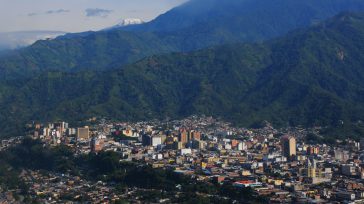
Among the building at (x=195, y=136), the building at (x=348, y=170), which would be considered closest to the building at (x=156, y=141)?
the building at (x=195, y=136)

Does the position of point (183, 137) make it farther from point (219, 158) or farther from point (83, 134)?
point (219, 158)

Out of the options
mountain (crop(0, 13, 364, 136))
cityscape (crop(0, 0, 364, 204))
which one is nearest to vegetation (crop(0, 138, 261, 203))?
cityscape (crop(0, 0, 364, 204))

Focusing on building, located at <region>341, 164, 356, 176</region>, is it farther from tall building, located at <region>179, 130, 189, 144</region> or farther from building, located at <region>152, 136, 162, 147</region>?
building, located at <region>152, 136, 162, 147</region>

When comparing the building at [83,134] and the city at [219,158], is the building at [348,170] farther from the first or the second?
the building at [83,134]

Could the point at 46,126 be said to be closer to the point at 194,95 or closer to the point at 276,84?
the point at 194,95

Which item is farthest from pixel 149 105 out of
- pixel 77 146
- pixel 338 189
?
pixel 338 189

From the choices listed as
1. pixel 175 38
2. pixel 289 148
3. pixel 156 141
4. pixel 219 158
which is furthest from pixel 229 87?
pixel 175 38
